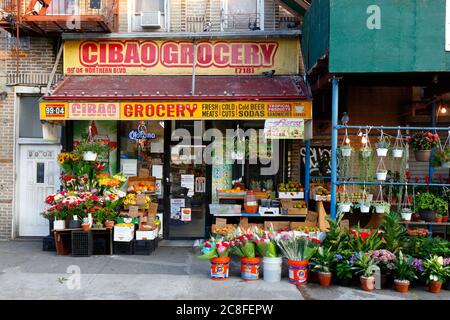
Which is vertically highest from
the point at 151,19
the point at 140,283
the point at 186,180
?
the point at 151,19

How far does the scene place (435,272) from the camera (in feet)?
23.0

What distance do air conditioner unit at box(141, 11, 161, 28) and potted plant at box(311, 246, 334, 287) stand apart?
6373 mm

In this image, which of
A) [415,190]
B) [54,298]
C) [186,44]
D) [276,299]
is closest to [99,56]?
[186,44]

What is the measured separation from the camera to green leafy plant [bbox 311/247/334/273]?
7.31 meters

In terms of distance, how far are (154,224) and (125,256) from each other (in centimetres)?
101

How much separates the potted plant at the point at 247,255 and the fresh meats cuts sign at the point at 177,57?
4505 millimetres

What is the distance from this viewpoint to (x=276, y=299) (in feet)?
21.9

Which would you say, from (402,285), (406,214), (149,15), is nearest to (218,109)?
(149,15)

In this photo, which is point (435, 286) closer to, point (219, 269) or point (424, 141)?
point (424, 141)

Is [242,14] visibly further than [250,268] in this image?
Yes

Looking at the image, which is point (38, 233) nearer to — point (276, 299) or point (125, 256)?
point (125, 256)

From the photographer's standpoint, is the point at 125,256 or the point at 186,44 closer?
the point at 125,256

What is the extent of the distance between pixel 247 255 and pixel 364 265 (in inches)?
73.0

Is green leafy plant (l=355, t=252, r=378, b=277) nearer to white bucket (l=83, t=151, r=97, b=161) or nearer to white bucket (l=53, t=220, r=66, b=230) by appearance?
white bucket (l=83, t=151, r=97, b=161)
